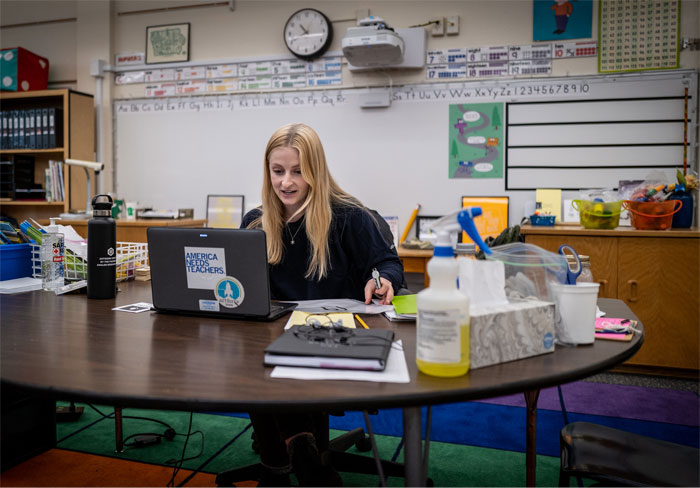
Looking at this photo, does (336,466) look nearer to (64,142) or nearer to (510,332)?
(510,332)

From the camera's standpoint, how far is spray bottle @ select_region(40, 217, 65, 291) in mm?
1514

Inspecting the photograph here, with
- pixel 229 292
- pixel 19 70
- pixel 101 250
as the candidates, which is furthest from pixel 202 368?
pixel 19 70

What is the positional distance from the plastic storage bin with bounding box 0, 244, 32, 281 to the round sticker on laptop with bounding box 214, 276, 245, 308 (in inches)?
35.2

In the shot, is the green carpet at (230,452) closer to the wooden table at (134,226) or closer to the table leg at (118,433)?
the table leg at (118,433)

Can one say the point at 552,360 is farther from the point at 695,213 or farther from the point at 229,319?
the point at 695,213

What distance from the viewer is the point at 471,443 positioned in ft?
6.44

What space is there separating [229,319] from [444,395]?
623mm

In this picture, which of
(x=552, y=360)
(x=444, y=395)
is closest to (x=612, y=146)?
(x=552, y=360)

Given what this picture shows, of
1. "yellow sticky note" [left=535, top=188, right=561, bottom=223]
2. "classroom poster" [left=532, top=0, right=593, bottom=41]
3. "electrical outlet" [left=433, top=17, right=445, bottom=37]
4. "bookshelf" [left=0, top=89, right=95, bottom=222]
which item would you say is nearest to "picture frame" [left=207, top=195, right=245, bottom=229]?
"bookshelf" [left=0, top=89, right=95, bottom=222]

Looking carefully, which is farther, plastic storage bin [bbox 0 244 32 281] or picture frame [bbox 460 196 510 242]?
picture frame [bbox 460 196 510 242]

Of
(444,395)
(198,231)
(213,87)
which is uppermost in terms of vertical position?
(213,87)

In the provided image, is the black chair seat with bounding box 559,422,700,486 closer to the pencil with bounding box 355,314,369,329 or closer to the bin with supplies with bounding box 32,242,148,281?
the pencil with bounding box 355,314,369,329

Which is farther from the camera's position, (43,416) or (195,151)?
(195,151)

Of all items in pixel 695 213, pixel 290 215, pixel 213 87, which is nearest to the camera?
pixel 290 215
